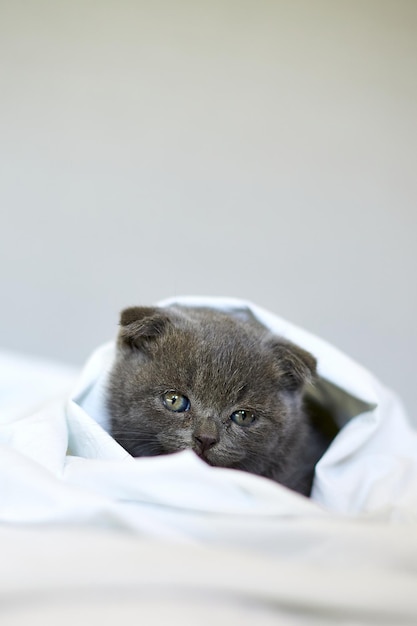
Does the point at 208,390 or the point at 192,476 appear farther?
the point at 208,390

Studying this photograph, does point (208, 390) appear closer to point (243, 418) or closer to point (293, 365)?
point (243, 418)

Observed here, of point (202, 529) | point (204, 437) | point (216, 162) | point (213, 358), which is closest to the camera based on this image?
point (202, 529)

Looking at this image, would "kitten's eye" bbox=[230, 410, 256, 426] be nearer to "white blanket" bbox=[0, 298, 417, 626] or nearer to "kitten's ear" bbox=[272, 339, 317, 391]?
"kitten's ear" bbox=[272, 339, 317, 391]

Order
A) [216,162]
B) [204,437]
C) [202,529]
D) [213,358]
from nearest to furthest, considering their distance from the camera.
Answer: [202,529] → [204,437] → [213,358] → [216,162]

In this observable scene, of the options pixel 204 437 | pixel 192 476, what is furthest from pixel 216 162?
pixel 192 476

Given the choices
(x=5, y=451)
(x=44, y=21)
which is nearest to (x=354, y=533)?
(x=5, y=451)

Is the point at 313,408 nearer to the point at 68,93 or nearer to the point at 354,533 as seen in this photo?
the point at 354,533

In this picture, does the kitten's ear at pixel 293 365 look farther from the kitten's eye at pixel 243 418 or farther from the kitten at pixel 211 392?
the kitten's eye at pixel 243 418

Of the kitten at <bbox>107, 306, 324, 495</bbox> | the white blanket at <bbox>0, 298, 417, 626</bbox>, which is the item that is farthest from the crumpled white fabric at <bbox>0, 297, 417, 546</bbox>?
the kitten at <bbox>107, 306, 324, 495</bbox>
